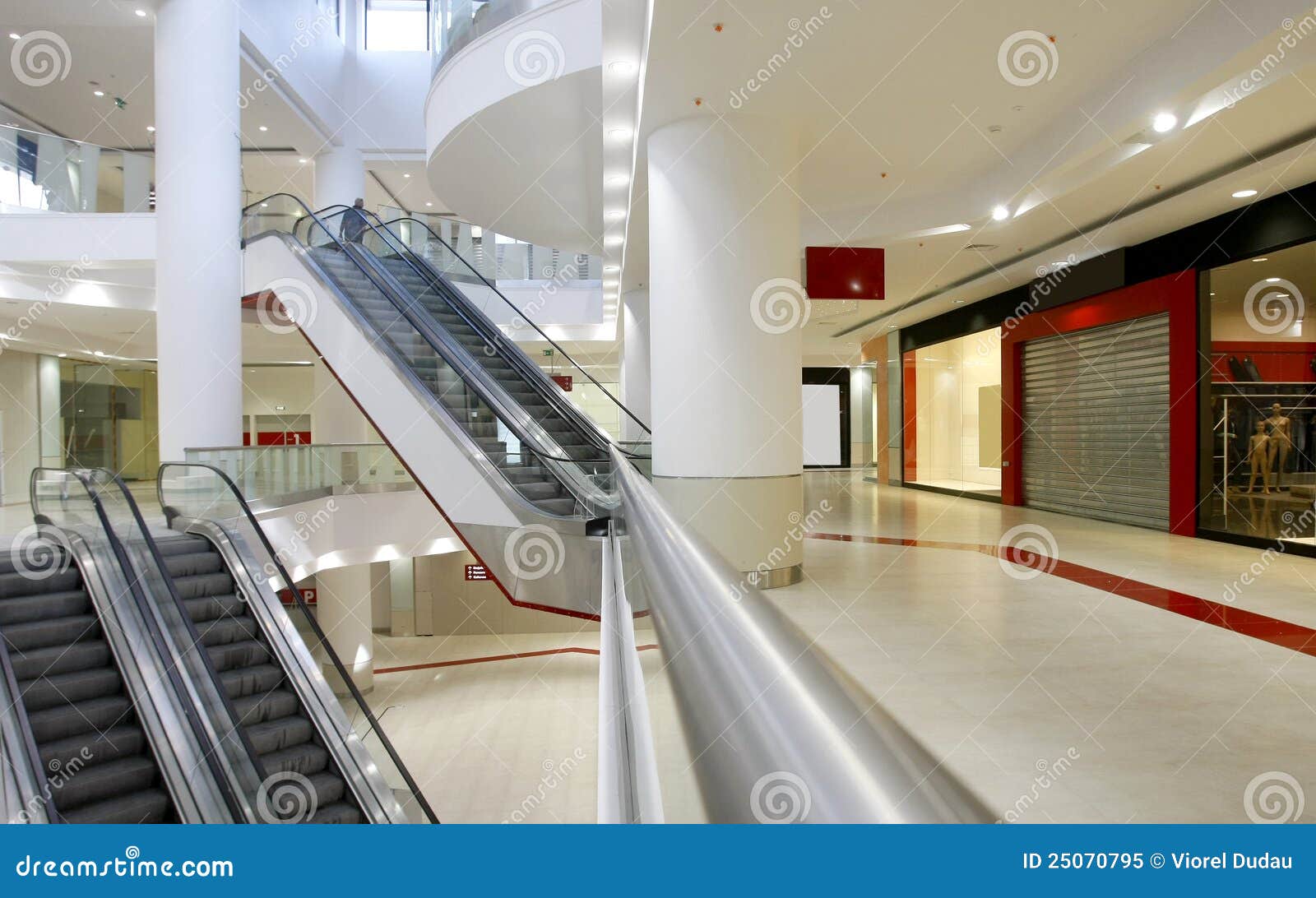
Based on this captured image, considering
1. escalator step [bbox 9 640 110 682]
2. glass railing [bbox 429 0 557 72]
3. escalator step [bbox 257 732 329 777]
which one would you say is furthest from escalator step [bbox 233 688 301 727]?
glass railing [bbox 429 0 557 72]

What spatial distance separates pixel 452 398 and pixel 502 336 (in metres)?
2.00

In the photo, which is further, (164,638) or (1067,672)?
(164,638)

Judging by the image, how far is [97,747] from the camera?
6.33m

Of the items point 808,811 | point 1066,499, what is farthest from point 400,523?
point 808,811

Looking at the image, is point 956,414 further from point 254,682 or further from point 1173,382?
point 254,682

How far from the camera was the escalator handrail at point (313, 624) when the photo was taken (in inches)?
273

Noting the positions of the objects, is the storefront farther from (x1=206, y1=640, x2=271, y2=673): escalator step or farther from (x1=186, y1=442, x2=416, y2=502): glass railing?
(x1=206, y1=640, x2=271, y2=673): escalator step

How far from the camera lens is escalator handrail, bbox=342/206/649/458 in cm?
979

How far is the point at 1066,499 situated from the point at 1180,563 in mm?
5294

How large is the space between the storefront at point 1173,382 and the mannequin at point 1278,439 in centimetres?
2

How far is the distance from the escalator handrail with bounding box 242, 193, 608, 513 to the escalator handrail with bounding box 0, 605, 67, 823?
460 centimetres

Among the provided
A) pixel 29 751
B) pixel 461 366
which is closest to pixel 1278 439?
pixel 461 366

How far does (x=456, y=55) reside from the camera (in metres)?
9.36
